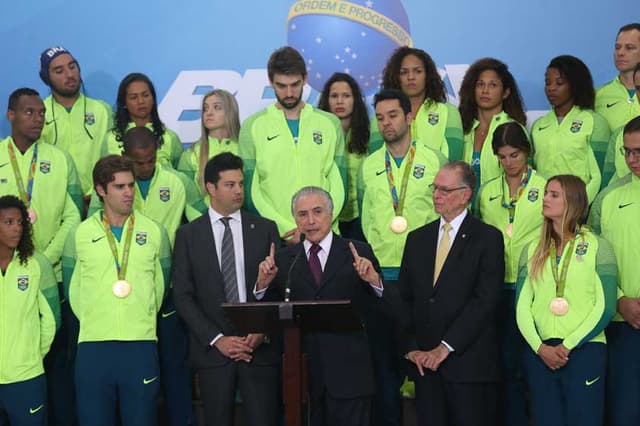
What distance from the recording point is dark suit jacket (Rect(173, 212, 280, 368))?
504 cm

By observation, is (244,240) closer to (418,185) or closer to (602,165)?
(418,185)

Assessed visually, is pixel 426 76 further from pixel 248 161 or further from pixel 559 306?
pixel 559 306

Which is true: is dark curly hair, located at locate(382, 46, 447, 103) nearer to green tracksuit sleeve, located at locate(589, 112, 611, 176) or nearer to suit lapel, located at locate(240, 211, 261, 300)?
green tracksuit sleeve, located at locate(589, 112, 611, 176)

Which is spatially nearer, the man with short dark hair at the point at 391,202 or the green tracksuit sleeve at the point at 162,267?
the green tracksuit sleeve at the point at 162,267

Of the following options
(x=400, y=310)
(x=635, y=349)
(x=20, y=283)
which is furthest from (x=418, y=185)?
(x=20, y=283)

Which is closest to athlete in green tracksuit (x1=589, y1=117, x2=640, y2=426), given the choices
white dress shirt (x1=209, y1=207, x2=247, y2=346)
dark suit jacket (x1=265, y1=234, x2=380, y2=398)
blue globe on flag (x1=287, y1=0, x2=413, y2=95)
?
dark suit jacket (x1=265, y1=234, x2=380, y2=398)

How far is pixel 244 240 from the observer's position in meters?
5.20

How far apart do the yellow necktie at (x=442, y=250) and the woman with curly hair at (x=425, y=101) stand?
1.07 metres

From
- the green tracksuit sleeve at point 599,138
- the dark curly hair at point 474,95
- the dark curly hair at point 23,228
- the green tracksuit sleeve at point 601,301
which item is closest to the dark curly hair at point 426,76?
the dark curly hair at point 474,95

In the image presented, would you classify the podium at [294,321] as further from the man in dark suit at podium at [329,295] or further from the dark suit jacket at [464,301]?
the dark suit jacket at [464,301]

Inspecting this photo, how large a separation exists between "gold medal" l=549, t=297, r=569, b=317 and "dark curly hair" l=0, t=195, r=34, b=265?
8.75 ft

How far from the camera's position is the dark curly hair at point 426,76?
20.8 ft

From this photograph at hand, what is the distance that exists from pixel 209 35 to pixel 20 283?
8.38 ft

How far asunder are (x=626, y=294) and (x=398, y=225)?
1.22m
